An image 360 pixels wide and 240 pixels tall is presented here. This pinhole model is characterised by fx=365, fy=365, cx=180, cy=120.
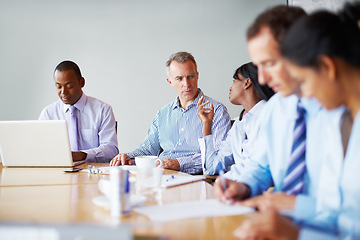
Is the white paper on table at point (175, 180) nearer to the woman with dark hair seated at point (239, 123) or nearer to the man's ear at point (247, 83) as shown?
the woman with dark hair seated at point (239, 123)

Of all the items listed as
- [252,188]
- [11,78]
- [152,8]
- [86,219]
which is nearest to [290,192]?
[252,188]


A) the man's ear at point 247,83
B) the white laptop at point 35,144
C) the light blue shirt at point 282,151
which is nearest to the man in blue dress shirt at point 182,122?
the man's ear at point 247,83

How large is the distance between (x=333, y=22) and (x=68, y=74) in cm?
251

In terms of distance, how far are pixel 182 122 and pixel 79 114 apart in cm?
88

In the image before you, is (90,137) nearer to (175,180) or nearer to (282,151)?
(175,180)

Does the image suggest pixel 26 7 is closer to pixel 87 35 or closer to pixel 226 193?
pixel 87 35

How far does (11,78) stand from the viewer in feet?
14.2

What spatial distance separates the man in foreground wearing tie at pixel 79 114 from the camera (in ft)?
9.92

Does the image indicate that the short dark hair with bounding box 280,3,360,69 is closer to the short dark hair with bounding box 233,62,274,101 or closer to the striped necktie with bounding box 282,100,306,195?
the striped necktie with bounding box 282,100,306,195

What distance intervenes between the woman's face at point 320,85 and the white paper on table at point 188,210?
17.4 inches

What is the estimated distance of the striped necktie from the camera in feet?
4.16

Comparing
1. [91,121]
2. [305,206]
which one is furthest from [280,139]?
[91,121]

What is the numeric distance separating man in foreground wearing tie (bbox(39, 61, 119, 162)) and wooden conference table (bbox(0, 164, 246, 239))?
3.23 ft

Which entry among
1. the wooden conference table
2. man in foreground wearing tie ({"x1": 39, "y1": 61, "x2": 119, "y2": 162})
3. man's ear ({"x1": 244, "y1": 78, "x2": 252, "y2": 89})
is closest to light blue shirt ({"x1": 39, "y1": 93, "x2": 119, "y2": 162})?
man in foreground wearing tie ({"x1": 39, "y1": 61, "x2": 119, "y2": 162})
